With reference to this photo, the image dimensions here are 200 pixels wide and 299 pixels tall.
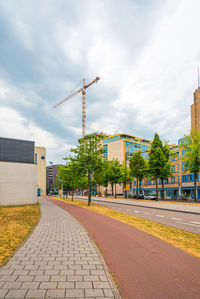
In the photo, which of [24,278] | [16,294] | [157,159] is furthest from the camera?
[157,159]

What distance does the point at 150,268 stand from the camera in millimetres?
4867

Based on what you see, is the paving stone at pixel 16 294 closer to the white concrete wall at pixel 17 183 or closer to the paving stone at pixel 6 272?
the paving stone at pixel 6 272

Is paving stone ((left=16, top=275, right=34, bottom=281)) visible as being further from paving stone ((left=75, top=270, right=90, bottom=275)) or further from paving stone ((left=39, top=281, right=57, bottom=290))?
paving stone ((left=75, top=270, right=90, bottom=275))

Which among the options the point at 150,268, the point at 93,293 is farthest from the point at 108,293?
the point at 150,268

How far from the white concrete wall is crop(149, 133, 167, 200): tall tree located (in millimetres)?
21292

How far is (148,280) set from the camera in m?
4.22

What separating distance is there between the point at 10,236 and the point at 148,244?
17.1 ft

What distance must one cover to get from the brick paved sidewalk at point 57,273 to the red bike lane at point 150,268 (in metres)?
0.34

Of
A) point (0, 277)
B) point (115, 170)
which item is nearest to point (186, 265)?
point (0, 277)

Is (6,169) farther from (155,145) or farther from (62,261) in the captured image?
(155,145)

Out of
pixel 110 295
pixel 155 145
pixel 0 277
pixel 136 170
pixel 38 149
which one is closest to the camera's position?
pixel 110 295

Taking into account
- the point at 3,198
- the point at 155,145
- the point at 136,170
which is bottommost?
the point at 3,198

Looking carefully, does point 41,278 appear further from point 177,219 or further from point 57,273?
point 177,219

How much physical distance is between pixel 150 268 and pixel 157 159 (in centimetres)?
3444
